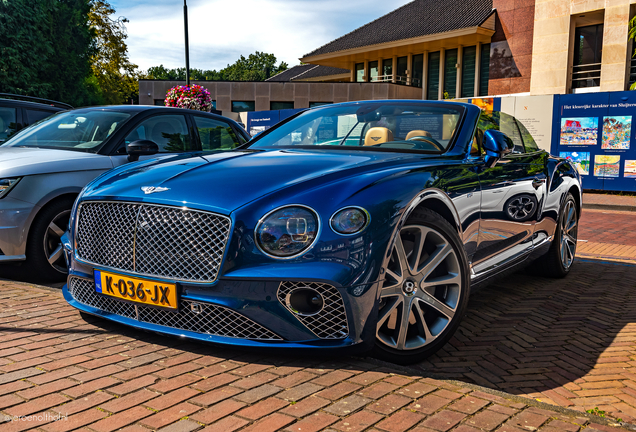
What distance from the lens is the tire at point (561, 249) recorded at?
5.56 m

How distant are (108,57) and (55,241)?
43.8 metres

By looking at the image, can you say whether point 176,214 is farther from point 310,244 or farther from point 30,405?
point 30,405

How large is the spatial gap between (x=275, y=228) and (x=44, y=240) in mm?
2923

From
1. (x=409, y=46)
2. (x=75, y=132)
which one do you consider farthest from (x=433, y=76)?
(x=75, y=132)

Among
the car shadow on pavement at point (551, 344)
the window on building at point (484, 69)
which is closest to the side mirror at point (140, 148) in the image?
the car shadow on pavement at point (551, 344)

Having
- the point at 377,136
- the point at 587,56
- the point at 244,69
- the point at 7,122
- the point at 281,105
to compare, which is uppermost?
the point at 244,69

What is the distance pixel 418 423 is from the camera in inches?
91.7

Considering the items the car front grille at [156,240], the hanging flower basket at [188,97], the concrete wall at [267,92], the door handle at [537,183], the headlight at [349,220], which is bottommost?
the car front grille at [156,240]

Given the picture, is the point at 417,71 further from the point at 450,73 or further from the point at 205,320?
the point at 205,320

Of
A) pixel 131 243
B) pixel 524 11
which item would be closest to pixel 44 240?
pixel 131 243

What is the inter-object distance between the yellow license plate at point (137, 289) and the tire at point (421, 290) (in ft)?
3.50

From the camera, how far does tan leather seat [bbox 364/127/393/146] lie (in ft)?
13.4

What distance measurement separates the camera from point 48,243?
482 centimetres

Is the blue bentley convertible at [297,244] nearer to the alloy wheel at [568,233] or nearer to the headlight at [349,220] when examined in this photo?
the headlight at [349,220]
